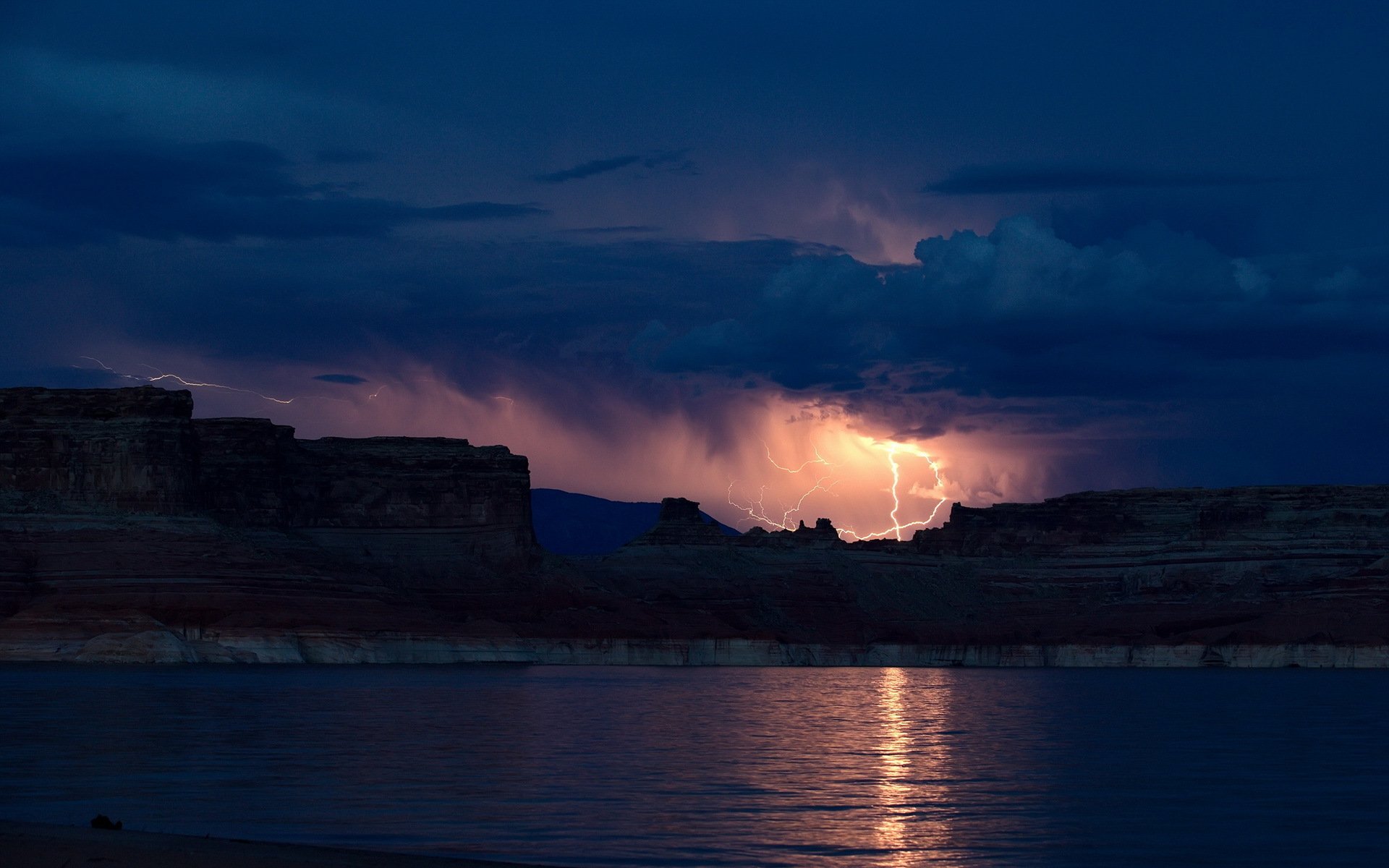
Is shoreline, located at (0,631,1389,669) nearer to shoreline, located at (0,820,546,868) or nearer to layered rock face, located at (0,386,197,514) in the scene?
layered rock face, located at (0,386,197,514)

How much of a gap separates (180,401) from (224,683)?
193 feet

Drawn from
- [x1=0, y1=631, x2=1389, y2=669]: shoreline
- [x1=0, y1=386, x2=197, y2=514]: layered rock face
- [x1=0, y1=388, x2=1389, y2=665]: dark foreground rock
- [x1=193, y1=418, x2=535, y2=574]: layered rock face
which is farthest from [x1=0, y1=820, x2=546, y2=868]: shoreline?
[x1=193, y1=418, x2=535, y2=574]: layered rock face

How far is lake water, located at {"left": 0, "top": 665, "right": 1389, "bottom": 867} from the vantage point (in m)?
33.8

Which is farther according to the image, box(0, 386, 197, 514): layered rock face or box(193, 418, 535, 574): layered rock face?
box(193, 418, 535, 574): layered rock face

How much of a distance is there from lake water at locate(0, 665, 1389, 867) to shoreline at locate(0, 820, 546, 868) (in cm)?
253

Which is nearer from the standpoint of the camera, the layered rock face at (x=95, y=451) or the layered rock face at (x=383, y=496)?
the layered rock face at (x=95, y=451)

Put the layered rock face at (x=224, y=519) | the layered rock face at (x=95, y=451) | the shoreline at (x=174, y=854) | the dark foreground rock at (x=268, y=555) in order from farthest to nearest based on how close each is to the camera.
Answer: the layered rock face at (x=95, y=451), the layered rock face at (x=224, y=519), the dark foreground rock at (x=268, y=555), the shoreline at (x=174, y=854)

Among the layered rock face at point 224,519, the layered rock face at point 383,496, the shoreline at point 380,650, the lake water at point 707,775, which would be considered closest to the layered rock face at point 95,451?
the layered rock face at point 224,519

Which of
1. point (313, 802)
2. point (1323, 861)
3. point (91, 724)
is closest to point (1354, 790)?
point (1323, 861)

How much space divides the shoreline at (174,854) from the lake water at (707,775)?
2.53m

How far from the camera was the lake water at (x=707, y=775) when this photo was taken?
111 ft

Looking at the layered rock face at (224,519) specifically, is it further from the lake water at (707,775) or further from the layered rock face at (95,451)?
the lake water at (707,775)

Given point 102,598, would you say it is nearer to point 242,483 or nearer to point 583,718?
point 242,483

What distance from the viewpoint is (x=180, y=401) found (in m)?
158
